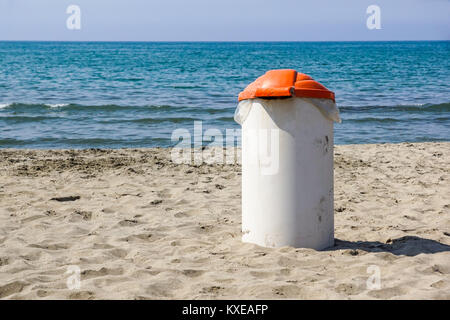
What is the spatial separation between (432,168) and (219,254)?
419 cm

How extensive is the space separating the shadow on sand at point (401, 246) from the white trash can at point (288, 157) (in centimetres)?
35

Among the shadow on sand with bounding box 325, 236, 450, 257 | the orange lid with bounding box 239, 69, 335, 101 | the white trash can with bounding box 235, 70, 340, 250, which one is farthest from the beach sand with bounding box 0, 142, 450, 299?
the orange lid with bounding box 239, 69, 335, 101

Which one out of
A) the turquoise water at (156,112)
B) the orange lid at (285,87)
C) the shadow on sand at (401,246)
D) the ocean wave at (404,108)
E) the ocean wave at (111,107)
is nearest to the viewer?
the orange lid at (285,87)

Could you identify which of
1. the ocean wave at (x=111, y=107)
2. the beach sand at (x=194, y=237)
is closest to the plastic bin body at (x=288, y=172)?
the beach sand at (x=194, y=237)

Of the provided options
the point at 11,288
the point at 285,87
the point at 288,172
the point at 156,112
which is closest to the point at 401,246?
the point at 288,172

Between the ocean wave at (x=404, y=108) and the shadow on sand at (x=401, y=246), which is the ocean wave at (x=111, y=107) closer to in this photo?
Result: the ocean wave at (x=404, y=108)

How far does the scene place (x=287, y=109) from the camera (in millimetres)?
3510

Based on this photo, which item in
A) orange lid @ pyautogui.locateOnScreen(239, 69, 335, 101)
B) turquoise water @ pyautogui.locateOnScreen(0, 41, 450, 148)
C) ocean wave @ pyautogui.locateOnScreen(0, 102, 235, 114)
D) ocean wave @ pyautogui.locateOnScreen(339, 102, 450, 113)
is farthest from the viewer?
ocean wave @ pyautogui.locateOnScreen(339, 102, 450, 113)

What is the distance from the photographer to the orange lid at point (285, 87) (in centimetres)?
347

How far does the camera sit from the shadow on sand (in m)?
3.78

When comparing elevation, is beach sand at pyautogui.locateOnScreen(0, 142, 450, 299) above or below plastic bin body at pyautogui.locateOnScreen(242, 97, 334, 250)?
below

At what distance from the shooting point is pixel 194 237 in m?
4.20

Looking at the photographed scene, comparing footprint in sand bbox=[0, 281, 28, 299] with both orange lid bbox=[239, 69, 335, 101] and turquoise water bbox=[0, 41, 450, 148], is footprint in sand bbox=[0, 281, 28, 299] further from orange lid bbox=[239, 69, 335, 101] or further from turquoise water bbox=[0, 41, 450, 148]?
turquoise water bbox=[0, 41, 450, 148]

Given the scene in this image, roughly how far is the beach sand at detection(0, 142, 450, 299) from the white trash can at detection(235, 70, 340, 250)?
0.17 meters
